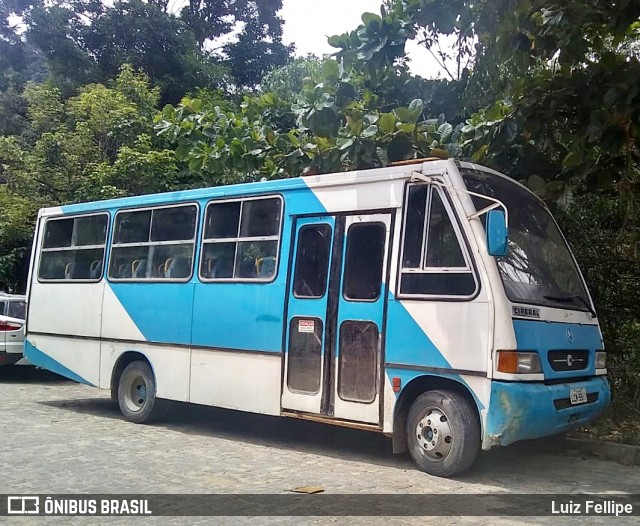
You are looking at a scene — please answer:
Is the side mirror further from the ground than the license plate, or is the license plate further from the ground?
the side mirror

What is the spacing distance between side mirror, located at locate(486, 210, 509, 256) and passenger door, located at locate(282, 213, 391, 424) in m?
1.10

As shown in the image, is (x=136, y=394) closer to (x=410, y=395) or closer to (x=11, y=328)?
(x=410, y=395)

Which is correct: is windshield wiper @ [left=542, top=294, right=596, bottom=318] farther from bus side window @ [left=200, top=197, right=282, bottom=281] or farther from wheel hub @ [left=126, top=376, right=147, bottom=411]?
wheel hub @ [left=126, top=376, right=147, bottom=411]

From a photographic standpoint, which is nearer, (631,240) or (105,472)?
(105,472)

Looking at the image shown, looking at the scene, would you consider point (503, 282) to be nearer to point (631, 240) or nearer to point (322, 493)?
point (322, 493)

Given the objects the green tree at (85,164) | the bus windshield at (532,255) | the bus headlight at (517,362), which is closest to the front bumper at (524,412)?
the bus headlight at (517,362)

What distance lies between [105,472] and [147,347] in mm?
2540

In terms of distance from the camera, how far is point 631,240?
823 cm

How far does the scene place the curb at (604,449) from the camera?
6.85 m

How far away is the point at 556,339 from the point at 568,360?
30 cm

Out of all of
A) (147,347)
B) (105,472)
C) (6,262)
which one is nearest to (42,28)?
(6,262)

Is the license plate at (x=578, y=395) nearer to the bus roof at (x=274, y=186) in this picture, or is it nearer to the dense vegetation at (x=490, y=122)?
the dense vegetation at (x=490, y=122)

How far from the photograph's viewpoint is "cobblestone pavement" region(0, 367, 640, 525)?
5684mm

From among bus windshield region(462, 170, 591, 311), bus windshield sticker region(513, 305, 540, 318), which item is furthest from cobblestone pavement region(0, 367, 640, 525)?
bus windshield region(462, 170, 591, 311)
